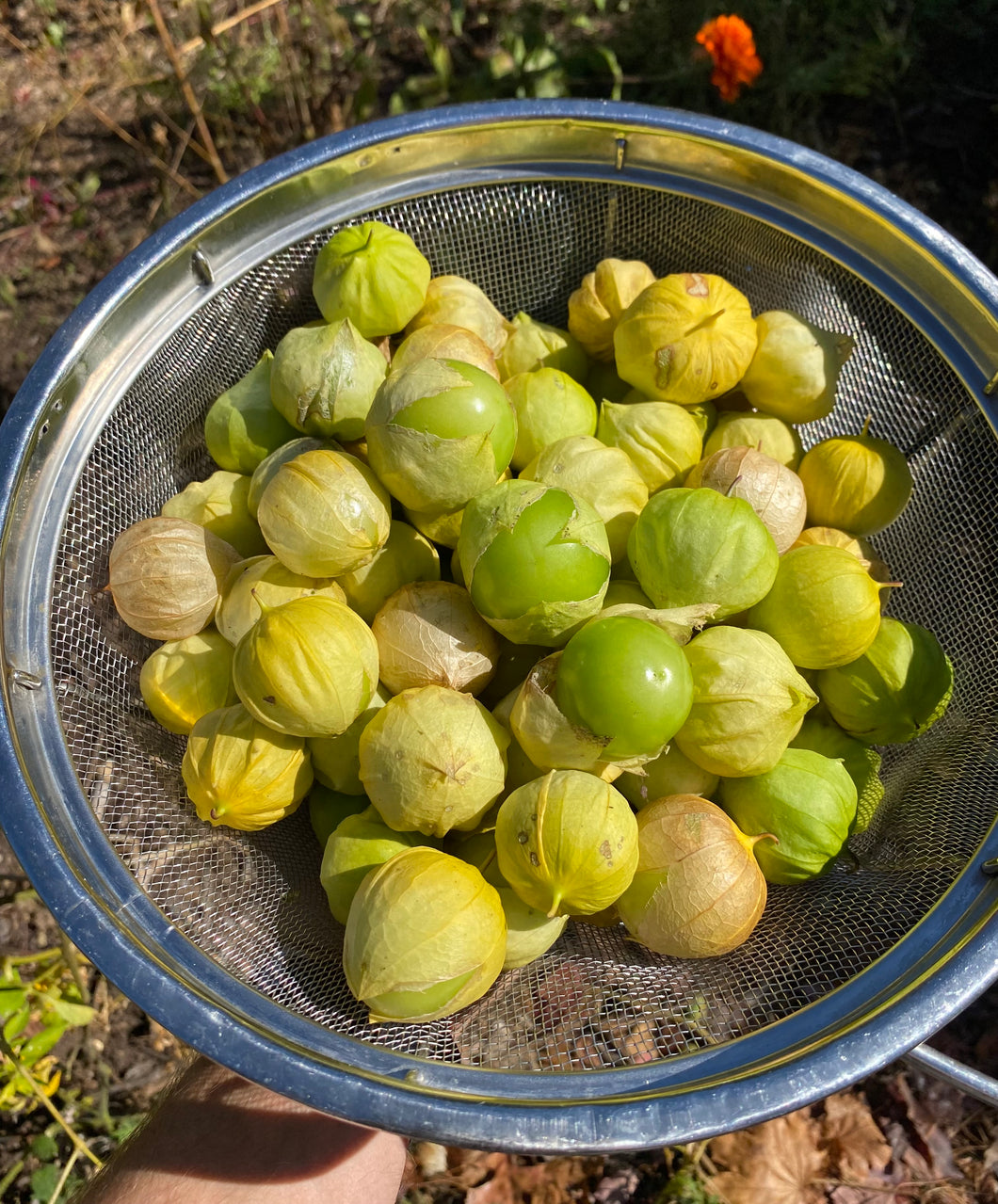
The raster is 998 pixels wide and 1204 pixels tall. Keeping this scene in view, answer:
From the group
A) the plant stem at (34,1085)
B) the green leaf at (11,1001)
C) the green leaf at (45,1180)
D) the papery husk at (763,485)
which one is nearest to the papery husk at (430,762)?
the papery husk at (763,485)

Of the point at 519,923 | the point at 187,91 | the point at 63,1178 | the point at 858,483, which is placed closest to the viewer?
the point at 519,923

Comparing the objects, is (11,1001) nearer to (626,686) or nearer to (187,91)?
(626,686)

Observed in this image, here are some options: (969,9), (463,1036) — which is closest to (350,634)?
(463,1036)

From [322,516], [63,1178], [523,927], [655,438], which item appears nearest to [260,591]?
[322,516]

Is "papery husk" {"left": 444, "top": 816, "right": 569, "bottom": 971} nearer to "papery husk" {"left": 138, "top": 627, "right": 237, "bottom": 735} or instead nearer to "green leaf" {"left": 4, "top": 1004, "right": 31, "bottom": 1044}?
"papery husk" {"left": 138, "top": 627, "right": 237, "bottom": 735}

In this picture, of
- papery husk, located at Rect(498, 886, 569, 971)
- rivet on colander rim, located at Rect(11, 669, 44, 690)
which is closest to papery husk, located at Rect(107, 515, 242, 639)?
rivet on colander rim, located at Rect(11, 669, 44, 690)

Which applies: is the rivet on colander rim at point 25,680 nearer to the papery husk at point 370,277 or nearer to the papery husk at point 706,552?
the papery husk at point 370,277
